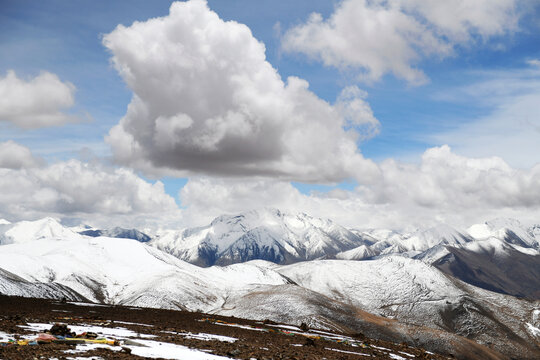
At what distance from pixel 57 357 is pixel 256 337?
25081 millimetres

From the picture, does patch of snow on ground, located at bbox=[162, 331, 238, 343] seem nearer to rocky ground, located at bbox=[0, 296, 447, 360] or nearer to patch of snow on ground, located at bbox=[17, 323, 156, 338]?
rocky ground, located at bbox=[0, 296, 447, 360]

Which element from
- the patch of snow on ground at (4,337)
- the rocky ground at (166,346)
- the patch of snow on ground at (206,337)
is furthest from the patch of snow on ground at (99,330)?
the patch of snow on ground at (206,337)

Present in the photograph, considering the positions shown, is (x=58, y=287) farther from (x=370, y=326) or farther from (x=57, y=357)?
(x=57, y=357)

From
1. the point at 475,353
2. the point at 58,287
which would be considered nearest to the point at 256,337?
the point at 475,353

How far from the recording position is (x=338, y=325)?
6048 inches

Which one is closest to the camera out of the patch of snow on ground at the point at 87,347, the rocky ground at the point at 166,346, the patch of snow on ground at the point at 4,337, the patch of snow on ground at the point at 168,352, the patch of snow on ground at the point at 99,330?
the rocky ground at the point at 166,346

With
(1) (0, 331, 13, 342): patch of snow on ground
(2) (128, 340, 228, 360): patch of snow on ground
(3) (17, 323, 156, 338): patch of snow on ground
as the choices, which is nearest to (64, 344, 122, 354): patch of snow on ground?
(2) (128, 340, 228, 360): patch of snow on ground

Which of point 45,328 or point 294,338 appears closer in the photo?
point 45,328

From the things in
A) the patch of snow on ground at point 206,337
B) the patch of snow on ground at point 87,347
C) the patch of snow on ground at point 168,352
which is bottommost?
the patch of snow on ground at point 206,337

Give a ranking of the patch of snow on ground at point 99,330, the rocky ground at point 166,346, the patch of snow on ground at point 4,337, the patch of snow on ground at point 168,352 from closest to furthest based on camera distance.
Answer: the rocky ground at point 166,346, the patch of snow on ground at point 4,337, the patch of snow on ground at point 168,352, the patch of snow on ground at point 99,330

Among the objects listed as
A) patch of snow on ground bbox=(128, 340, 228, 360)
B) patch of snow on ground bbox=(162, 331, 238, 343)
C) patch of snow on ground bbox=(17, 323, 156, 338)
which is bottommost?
patch of snow on ground bbox=(162, 331, 238, 343)

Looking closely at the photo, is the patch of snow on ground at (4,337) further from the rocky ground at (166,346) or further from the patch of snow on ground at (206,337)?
the patch of snow on ground at (206,337)

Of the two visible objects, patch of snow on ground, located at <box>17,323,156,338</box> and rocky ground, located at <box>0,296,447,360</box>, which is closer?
rocky ground, located at <box>0,296,447,360</box>

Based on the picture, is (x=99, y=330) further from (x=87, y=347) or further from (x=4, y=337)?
(x=87, y=347)
